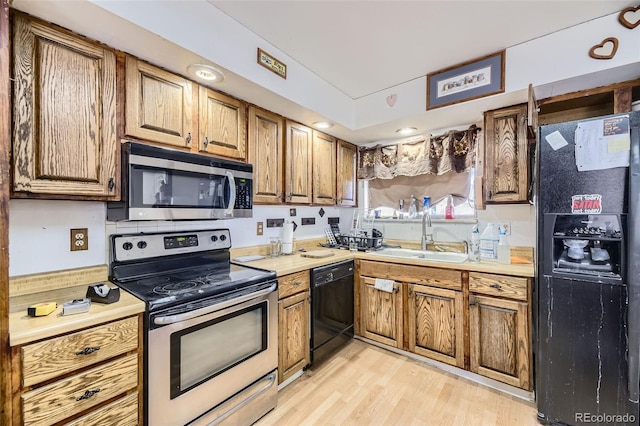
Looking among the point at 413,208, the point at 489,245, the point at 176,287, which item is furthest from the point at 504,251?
the point at 176,287

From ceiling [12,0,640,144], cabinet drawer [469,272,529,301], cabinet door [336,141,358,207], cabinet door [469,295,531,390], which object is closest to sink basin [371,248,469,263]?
cabinet drawer [469,272,529,301]

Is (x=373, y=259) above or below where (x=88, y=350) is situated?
above

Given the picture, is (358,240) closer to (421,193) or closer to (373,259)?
Result: (373,259)

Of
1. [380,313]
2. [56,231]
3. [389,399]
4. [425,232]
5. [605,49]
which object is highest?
[605,49]

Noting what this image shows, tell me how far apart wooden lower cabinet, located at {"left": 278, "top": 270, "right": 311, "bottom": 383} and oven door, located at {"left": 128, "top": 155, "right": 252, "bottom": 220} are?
633 mm

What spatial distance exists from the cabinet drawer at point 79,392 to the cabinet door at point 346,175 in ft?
7.45

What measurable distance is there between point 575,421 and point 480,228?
1472 millimetres

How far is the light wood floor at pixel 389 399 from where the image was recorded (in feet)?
5.59

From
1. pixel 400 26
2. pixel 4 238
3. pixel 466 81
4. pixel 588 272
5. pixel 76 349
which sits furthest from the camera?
pixel 466 81

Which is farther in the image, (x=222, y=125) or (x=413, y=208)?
(x=413, y=208)

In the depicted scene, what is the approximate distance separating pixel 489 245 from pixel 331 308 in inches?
53.9

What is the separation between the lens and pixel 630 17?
1550mm

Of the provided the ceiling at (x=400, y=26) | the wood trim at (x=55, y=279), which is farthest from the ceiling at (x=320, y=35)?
the wood trim at (x=55, y=279)

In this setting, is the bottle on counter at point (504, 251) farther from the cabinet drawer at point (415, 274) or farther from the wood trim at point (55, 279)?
the wood trim at point (55, 279)
